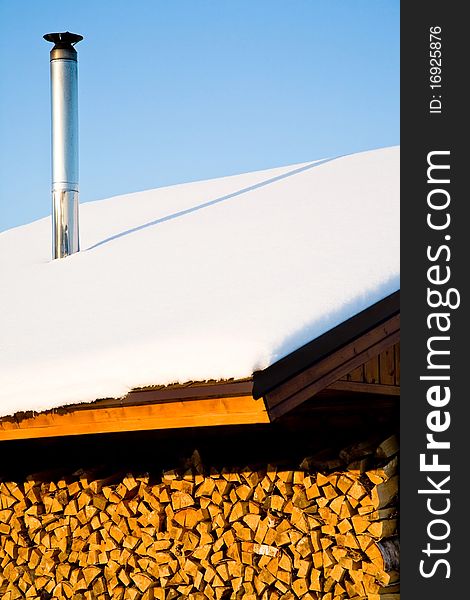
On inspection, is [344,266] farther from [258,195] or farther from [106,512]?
[258,195]

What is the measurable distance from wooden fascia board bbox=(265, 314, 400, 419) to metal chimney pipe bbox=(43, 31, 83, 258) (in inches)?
177

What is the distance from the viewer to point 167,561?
6.04m

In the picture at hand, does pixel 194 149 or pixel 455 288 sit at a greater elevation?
pixel 194 149

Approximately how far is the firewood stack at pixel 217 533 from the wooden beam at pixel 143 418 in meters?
0.90

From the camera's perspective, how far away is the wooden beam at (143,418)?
185 inches

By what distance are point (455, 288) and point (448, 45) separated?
124cm

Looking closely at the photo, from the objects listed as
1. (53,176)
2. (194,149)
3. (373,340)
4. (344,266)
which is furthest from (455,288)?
(194,149)

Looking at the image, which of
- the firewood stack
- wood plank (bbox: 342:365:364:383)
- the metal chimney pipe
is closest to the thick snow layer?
wood plank (bbox: 342:365:364:383)

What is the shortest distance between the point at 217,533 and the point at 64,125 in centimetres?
467

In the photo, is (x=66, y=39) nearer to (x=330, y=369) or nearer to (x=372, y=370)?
(x=372, y=370)

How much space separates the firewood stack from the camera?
18.1 feet

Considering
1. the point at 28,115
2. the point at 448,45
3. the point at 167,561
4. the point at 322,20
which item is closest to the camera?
the point at 448,45

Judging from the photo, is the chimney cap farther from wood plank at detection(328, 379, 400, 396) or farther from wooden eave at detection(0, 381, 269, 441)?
wood plank at detection(328, 379, 400, 396)

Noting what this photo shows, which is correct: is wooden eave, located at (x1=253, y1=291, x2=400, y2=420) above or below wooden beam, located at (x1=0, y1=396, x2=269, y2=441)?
above
